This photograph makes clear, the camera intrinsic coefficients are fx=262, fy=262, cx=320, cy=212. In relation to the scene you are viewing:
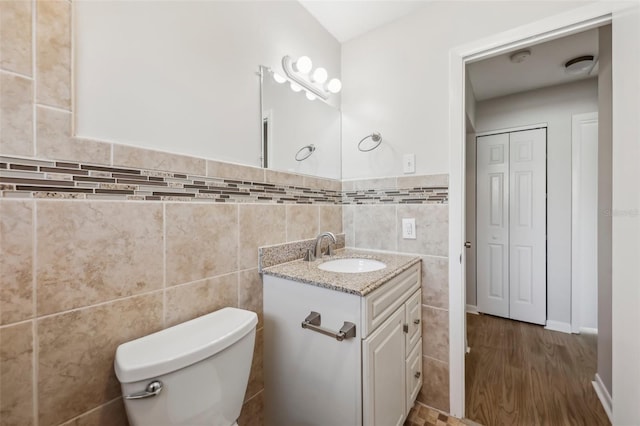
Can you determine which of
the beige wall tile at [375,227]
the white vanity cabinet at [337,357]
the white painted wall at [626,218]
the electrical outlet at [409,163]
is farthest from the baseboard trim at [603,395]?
the electrical outlet at [409,163]

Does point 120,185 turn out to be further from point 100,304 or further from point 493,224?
point 493,224

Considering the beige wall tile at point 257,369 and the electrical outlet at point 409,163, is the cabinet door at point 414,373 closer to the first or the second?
the beige wall tile at point 257,369

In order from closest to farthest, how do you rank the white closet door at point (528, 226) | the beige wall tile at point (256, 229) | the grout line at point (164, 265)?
the grout line at point (164, 265) < the beige wall tile at point (256, 229) < the white closet door at point (528, 226)

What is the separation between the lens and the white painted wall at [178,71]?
31.5 inches

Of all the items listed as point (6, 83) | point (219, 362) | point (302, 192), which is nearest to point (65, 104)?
point (6, 83)

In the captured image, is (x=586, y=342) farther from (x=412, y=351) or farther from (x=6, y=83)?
(x=6, y=83)

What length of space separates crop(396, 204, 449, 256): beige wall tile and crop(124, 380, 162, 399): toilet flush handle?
4.36 ft

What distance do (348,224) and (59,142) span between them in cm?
147

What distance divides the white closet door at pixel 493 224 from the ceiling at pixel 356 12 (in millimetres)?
1779

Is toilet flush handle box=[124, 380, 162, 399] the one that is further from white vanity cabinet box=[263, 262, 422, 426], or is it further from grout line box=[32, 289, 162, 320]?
white vanity cabinet box=[263, 262, 422, 426]

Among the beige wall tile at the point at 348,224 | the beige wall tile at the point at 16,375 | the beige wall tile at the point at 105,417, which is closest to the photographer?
the beige wall tile at the point at 16,375

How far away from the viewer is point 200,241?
103 centimetres

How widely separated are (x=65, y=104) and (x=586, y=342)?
3590 millimetres

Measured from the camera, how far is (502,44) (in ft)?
4.44
